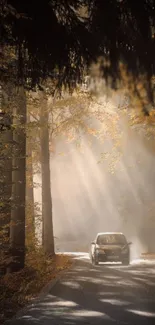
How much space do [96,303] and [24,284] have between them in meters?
3.28

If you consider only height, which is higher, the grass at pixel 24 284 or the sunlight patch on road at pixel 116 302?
the grass at pixel 24 284

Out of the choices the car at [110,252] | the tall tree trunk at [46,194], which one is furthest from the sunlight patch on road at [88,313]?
the tall tree trunk at [46,194]

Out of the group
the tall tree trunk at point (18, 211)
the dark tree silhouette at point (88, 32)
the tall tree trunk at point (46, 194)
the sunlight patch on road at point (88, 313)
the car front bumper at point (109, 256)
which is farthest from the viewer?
the tall tree trunk at point (46, 194)

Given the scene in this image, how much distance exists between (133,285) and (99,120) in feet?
44.8

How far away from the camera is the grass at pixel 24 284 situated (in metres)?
10.5

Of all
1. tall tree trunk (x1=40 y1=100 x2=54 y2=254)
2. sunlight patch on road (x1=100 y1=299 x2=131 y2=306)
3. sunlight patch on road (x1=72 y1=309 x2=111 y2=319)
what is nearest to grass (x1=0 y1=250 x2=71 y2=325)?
sunlight patch on road (x1=72 y1=309 x2=111 y2=319)

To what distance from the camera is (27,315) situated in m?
9.24

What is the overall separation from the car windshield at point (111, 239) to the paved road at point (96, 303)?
325 inches

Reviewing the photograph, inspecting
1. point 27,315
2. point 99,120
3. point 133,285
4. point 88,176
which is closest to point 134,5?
point 27,315

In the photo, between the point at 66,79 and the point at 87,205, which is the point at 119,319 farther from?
the point at 87,205

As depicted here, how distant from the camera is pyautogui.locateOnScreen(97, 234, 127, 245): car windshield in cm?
2461

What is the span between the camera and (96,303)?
10.7 meters

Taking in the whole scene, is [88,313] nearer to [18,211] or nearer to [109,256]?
[18,211]

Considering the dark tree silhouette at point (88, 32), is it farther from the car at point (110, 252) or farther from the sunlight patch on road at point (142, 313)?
the car at point (110, 252)
